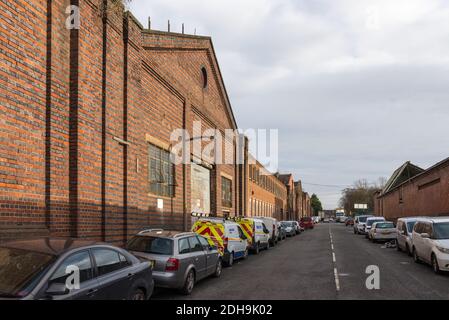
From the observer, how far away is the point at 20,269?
6.16 meters

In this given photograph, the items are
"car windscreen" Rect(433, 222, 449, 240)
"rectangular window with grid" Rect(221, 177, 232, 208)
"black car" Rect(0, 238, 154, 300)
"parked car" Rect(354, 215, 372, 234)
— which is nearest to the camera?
"black car" Rect(0, 238, 154, 300)

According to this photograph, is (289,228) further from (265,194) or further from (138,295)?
(138,295)

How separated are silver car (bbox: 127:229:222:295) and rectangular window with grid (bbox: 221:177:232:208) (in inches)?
697

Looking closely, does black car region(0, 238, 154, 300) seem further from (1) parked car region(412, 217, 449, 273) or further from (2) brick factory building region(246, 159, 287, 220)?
(2) brick factory building region(246, 159, 287, 220)

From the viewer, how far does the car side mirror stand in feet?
19.4

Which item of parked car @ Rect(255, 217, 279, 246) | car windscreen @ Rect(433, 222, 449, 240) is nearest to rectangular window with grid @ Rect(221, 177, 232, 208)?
parked car @ Rect(255, 217, 279, 246)

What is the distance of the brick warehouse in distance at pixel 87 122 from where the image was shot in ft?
33.6

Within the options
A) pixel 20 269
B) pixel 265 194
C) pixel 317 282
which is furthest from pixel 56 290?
pixel 265 194

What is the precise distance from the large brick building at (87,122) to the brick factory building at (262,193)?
21761 mm

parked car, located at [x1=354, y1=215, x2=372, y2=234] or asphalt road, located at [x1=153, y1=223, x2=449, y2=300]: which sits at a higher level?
asphalt road, located at [x1=153, y1=223, x2=449, y2=300]

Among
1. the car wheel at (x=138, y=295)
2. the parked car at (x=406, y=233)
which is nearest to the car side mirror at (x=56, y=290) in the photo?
the car wheel at (x=138, y=295)
